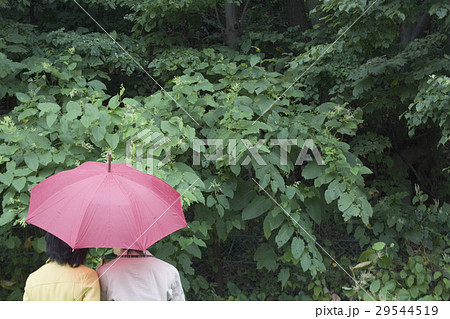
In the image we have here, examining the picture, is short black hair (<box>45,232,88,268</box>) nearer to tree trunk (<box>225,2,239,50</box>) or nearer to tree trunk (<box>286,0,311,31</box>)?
tree trunk (<box>225,2,239,50</box>)

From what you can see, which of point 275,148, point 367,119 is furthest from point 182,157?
point 367,119

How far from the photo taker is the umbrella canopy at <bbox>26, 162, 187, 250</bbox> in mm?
2035

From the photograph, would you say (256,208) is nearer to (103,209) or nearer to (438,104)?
(438,104)

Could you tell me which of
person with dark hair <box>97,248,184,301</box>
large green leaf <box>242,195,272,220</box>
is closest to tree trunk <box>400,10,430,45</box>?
large green leaf <box>242,195,272,220</box>

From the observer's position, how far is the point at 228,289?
4.93m

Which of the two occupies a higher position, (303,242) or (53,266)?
(53,266)

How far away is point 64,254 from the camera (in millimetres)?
1934

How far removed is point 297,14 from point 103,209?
5.20 m

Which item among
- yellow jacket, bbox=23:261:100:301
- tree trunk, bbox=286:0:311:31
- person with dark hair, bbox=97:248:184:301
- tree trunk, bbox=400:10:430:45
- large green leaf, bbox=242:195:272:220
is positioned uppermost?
tree trunk, bbox=286:0:311:31

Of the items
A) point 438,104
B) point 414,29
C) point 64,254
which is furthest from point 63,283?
point 414,29

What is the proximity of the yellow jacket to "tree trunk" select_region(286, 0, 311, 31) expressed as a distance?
17.6 ft

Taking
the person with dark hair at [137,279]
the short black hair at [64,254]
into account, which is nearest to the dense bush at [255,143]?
the person with dark hair at [137,279]

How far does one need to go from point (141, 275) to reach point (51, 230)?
39cm

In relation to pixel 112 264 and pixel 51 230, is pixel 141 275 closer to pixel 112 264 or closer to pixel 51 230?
pixel 112 264
